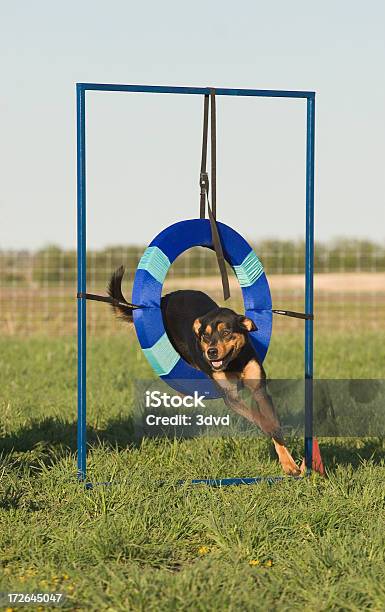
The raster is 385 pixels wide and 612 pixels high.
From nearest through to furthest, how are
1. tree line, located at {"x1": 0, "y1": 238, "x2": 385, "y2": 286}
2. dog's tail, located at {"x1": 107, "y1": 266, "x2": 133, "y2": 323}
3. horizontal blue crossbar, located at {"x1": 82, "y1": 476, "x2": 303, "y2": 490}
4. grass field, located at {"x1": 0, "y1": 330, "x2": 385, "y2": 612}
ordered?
grass field, located at {"x1": 0, "y1": 330, "x2": 385, "y2": 612} → horizontal blue crossbar, located at {"x1": 82, "y1": 476, "x2": 303, "y2": 490} → dog's tail, located at {"x1": 107, "y1": 266, "x2": 133, "y2": 323} → tree line, located at {"x1": 0, "y1": 238, "x2": 385, "y2": 286}

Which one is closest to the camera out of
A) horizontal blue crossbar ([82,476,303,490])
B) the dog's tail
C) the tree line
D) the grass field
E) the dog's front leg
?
the grass field

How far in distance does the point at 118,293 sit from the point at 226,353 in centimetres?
72

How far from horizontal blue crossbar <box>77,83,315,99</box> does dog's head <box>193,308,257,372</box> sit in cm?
112

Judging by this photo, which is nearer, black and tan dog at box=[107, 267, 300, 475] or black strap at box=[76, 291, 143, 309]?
black and tan dog at box=[107, 267, 300, 475]

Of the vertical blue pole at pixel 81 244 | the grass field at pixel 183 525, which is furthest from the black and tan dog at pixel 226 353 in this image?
the vertical blue pole at pixel 81 244

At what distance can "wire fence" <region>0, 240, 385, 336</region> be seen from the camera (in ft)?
45.9

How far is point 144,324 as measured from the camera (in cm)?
492

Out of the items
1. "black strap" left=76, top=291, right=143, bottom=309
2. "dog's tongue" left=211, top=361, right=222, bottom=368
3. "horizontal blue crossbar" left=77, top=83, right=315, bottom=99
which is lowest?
"dog's tongue" left=211, top=361, right=222, bottom=368

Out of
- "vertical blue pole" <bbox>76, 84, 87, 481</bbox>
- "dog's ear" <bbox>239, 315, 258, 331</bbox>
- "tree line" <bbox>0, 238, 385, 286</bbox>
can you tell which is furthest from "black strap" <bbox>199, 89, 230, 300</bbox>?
"tree line" <bbox>0, 238, 385, 286</bbox>

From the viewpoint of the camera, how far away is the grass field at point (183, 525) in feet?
11.4

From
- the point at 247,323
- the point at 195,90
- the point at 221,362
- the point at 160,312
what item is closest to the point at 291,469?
the point at 221,362

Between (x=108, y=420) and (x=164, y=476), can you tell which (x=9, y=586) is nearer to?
(x=164, y=476)

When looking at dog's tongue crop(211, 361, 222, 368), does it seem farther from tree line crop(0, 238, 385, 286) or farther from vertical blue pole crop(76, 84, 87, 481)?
tree line crop(0, 238, 385, 286)

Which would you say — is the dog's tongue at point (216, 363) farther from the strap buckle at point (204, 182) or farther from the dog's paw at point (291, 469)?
the strap buckle at point (204, 182)
